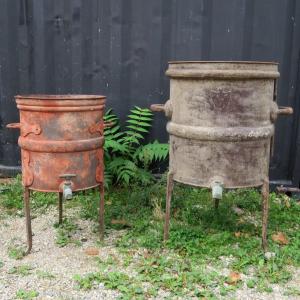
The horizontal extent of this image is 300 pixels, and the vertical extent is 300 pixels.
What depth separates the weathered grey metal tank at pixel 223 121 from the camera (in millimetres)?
3281

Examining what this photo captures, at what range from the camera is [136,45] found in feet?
16.4

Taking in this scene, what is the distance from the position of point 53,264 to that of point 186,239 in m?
1.14

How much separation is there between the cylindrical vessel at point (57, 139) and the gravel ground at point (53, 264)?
58 cm

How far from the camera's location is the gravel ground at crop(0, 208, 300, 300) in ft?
9.85

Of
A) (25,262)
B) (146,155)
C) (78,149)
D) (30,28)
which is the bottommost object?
(25,262)

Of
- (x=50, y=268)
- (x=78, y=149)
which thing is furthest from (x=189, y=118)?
(x=50, y=268)

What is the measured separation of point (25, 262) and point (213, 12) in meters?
3.29

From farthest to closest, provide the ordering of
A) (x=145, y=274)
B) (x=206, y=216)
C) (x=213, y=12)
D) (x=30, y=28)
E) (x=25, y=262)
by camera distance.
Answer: (x=30, y=28) < (x=213, y=12) < (x=206, y=216) < (x=25, y=262) < (x=145, y=274)

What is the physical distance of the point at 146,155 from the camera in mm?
4848

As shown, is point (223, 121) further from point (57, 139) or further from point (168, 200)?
point (57, 139)

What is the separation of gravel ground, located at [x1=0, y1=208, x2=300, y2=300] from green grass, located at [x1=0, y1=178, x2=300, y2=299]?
7 centimetres

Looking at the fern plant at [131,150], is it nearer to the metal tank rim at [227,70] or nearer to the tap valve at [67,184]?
the tap valve at [67,184]

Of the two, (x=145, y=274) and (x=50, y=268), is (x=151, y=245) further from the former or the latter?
(x=50, y=268)

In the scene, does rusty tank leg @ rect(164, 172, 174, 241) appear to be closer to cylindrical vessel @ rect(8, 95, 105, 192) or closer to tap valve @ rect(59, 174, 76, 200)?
cylindrical vessel @ rect(8, 95, 105, 192)
